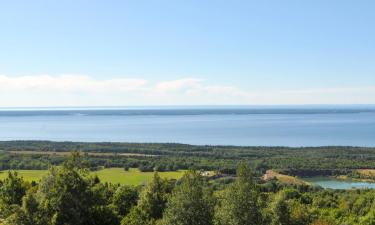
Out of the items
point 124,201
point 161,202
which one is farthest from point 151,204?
point 124,201

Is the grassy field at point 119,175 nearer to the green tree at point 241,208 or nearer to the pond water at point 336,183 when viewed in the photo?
the pond water at point 336,183

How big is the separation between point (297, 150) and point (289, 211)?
100m

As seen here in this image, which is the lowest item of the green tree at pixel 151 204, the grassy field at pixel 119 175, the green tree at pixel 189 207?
the grassy field at pixel 119 175

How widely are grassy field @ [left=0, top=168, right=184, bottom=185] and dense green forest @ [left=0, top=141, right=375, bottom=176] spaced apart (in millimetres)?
3717

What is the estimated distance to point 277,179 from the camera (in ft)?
277

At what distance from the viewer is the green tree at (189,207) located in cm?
2452

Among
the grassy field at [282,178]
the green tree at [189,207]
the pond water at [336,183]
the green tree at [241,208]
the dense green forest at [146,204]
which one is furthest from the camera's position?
the pond water at [336,183]

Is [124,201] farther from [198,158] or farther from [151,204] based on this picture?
[198,158]

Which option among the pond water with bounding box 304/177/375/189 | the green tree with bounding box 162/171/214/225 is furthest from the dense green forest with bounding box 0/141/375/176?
the green tree with bounding box 162/171/214/225

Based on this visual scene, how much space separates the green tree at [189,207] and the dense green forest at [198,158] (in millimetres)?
54548

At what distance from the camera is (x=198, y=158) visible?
114875mm

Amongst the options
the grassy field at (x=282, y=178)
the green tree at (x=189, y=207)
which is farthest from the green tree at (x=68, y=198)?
the grassy field at (x=282, y=178)

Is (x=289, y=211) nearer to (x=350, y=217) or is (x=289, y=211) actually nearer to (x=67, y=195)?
(x=350, y=217)

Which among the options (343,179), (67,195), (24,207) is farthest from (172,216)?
(343,179)
